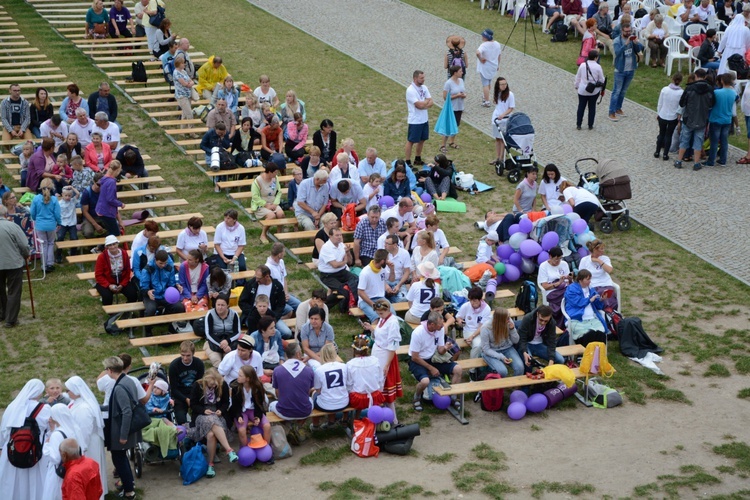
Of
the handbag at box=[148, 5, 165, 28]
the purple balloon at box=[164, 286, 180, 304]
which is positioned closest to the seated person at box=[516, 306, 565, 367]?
the purple balloon at box=[164, 286, 180, 304]

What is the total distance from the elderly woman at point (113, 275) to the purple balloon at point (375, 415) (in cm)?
454

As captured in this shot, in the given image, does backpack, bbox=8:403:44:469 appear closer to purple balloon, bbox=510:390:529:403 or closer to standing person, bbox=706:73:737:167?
purple balloon, bbox=510:390:529:403

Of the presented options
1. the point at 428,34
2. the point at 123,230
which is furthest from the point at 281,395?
the point at 428,34

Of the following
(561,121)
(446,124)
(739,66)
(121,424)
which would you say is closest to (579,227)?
(446,124)

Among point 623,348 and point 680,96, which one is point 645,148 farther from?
point 623,348

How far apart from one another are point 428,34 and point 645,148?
9.05 meters

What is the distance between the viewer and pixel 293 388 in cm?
1176

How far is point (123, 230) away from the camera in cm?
1673

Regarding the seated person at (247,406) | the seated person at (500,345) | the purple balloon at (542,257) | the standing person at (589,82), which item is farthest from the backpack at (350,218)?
the standing person at (589,82)

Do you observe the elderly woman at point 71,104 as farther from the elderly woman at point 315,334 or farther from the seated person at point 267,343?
the elderly woman at point 315,334

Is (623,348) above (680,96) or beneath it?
beneath

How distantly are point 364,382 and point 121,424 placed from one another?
2878 millimetres

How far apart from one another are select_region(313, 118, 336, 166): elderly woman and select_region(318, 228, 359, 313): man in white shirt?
4.02 m

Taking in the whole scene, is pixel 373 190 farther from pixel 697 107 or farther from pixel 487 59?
pixel 487 59
